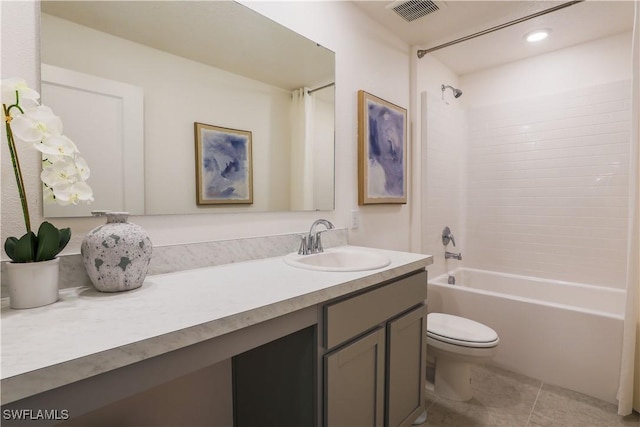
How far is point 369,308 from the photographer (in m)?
1.21

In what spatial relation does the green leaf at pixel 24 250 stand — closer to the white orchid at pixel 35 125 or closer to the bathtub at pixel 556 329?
the white orchid at pixel 35 125

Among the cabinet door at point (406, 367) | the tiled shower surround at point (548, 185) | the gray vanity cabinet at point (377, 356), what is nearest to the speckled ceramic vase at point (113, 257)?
the gray vanity cabinet at point (377, 356)

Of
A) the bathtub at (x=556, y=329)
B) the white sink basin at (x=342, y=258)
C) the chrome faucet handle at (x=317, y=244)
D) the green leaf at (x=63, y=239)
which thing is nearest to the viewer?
the green leaf at (x=63, y=239)

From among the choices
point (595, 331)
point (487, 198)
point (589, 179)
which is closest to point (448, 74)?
point (487, 198)

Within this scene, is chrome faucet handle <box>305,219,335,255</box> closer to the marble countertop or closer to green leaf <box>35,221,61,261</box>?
the marble countertop

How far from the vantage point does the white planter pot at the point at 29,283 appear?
0.79 metres

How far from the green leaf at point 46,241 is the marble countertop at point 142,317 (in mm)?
132

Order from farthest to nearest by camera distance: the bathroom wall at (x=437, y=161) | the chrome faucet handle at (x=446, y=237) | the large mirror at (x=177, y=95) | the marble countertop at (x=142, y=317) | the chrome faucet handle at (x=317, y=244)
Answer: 1. the chrome faucet handle at (x=446, y=237)
2. the bathroom wall at (x=437, y=161)
3. the chrome faucet handle at (x=317, y=244)
4. the large mirror at (x=177, y=95)
5. the marble countertop at (x=142, y=317)

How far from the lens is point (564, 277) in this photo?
261cm

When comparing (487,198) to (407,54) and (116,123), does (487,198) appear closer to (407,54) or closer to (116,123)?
(407,54)

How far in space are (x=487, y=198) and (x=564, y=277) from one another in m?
0.88

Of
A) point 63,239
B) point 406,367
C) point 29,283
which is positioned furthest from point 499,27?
point 29,283

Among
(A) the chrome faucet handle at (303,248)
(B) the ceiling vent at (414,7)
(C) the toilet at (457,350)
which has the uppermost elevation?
(B) the ceiling vent at (414,7)

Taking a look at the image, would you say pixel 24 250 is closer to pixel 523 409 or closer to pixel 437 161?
pixel 523 409
